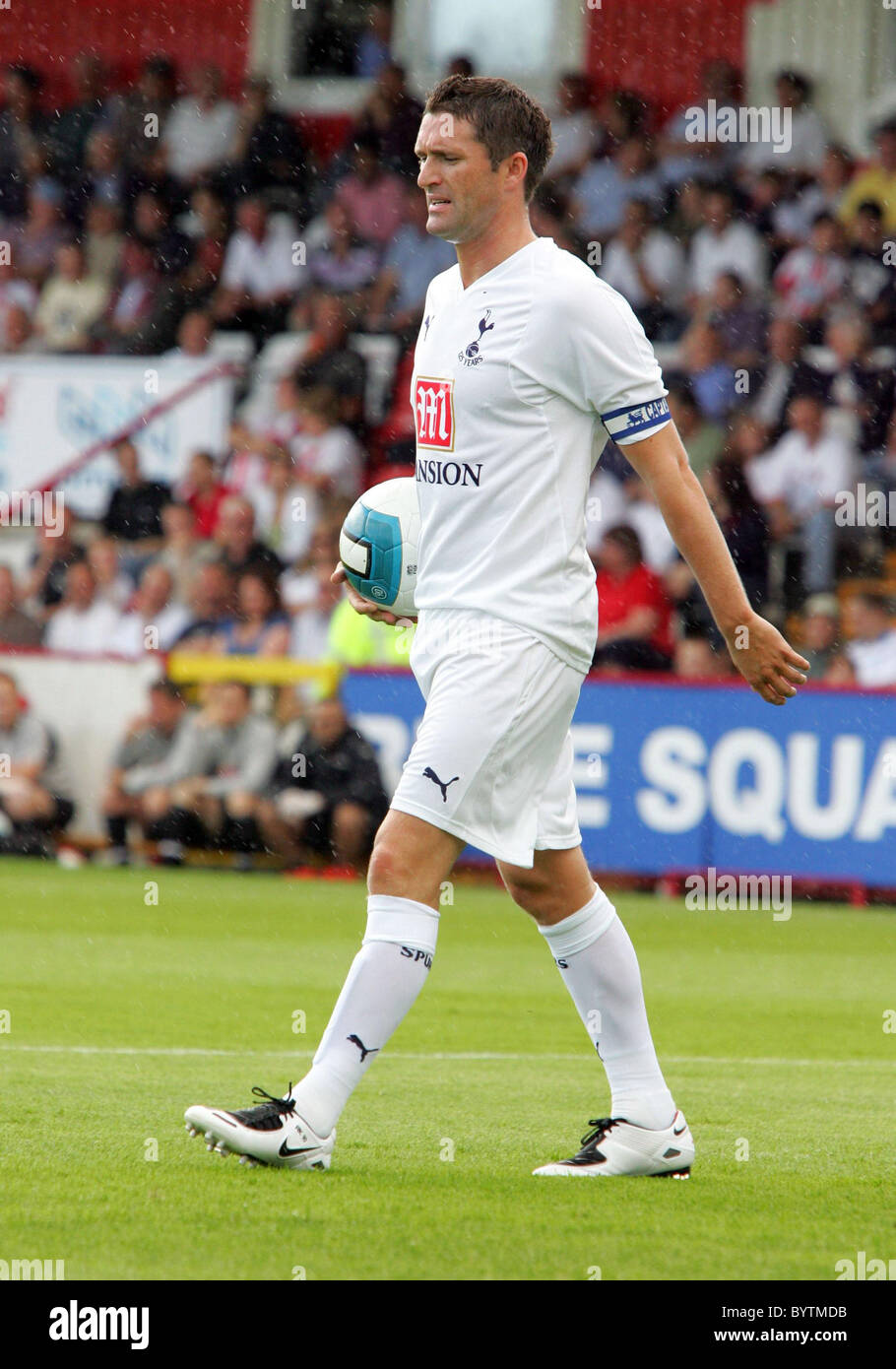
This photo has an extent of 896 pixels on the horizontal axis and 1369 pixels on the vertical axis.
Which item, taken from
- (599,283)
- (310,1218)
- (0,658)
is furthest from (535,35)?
(310,1218)

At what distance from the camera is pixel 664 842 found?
1304 centimetres

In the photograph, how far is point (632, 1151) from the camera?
Answer: 5.25 metres

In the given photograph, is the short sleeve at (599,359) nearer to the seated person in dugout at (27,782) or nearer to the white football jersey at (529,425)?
the white football jersey at (529,425)

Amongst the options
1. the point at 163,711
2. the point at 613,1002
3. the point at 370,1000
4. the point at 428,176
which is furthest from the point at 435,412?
the point at 163,711

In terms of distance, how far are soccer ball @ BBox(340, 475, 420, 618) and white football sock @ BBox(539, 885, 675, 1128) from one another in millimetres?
934

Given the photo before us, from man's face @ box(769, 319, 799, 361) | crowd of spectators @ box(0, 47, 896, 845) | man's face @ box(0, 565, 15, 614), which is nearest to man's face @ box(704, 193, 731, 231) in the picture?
crowd of spectators @ box(0, 47, 896, 845)

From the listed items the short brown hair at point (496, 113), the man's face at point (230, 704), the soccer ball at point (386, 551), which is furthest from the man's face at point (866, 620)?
the short brown hair at point (496, 113)

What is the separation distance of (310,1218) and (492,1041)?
3391mm

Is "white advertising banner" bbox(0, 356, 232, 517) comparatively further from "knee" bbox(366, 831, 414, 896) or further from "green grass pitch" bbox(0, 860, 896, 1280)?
"knee" bbox(366, 831, 414, 896)

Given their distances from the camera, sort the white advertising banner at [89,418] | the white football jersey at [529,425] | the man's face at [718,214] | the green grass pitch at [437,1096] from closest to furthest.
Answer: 1. the green grass pitch at [437,1096]
2. the white football jersey at [529,425]
3. the man's face at [718,214]
4. the white advertising banner at [89,418]

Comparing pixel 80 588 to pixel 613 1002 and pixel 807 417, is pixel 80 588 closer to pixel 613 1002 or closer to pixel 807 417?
pixel 807 417

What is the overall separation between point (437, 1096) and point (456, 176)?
2825 mm

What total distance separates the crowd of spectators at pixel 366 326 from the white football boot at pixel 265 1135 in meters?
8.87

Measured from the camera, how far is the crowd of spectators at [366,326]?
49.0 ft
